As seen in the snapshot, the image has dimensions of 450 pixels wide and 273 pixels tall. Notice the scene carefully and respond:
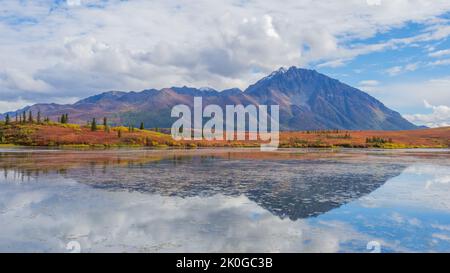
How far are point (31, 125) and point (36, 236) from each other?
184492 millimetres

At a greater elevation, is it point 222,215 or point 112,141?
point 112,141

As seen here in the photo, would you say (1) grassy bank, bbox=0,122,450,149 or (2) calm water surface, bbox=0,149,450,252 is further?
(1) grassy bank, bbox=0,122,450,149

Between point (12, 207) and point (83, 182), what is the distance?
10.1 m

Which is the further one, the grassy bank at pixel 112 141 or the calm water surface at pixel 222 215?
the grassy bank at pixel 112 141

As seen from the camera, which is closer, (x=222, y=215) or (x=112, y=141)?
(x=222, y=215)

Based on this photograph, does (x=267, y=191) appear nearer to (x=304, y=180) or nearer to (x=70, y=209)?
(x=304, y=180)

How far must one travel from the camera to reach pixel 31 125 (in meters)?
180

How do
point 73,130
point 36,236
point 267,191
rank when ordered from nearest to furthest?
1. point 36,236
2. point 267,191
3. point 73,130
